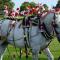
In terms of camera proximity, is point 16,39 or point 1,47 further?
point 1,47

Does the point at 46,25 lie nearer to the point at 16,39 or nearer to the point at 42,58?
the point at 16,39

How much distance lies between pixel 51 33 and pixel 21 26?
93cm

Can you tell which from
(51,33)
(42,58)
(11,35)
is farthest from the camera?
(42,58)

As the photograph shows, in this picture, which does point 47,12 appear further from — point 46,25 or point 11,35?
point 11,35

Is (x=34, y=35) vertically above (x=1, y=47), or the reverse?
(x=34, y=35)

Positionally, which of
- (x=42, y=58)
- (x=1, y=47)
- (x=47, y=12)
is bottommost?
(x=42, y=58)

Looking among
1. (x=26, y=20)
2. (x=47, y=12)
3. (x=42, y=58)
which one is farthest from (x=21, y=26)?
(x=42, y=58)

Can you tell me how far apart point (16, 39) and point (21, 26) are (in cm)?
42

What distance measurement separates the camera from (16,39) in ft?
32.1

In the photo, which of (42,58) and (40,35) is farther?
(42,58)

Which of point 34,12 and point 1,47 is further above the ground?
point 34,12

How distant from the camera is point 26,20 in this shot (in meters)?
9.59

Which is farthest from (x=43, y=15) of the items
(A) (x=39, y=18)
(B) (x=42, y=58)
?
(B) (x=42, y=58)

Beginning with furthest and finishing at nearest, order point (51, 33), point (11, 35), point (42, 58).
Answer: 1. point (42, 58)
2. point (11, 35)
3. point (51, 33)
